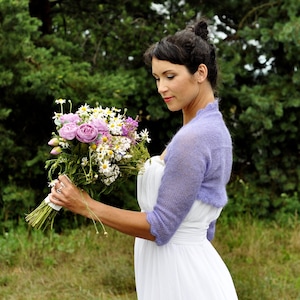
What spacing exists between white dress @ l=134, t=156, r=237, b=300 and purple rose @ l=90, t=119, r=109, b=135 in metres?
0.21

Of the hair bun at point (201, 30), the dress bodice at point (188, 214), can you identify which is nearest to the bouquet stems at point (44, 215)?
the dress bodice at point (188, 214)

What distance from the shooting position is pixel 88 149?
240 centimetres

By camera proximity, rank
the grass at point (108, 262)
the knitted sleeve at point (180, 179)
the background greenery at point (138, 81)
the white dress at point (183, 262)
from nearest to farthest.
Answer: the knitted sleeve at point (180, 179) < the white dress at point (183, 262) < the grass at point (108, 262) < the background greenery at point (138, 81)

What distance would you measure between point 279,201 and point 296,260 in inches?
60.2

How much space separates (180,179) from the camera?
2254 mm

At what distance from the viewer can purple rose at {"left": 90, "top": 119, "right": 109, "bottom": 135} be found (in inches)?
94.2

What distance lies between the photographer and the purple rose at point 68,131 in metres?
2.35

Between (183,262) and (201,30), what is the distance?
0.91 metres

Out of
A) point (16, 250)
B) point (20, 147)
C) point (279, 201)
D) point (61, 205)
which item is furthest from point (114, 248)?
point (61, 205)

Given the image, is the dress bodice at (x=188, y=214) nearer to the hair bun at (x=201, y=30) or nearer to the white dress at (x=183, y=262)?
the white dress at (x=183, y=262)

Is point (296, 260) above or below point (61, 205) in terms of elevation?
below

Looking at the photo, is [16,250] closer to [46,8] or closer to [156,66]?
[46,8]

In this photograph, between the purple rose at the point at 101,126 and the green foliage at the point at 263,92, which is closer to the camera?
the purple rose at the point at 101,126

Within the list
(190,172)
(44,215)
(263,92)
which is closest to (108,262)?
(263,92)
